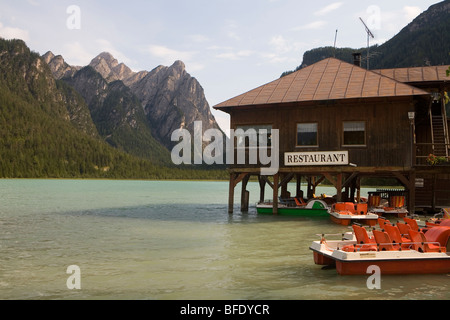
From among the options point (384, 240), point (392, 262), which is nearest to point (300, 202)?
point (384, 240)

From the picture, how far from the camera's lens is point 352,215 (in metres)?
25.5

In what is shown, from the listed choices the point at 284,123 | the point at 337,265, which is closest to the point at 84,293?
the point at 337,265

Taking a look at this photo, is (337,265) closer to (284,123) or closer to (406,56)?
(284,123)

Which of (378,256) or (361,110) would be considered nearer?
(378,256)

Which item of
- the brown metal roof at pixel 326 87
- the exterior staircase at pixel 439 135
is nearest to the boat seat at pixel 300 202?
the brown metal roof at pixel 326 87

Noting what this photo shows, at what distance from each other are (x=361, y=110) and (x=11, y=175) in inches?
6600

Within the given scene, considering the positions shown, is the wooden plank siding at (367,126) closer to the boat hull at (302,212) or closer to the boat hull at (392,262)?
the boat hull at (302,212)

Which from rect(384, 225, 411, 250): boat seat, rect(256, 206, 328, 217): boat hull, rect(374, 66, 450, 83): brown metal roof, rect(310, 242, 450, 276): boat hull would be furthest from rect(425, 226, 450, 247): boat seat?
rect(374, 66, 450, 83): brown metal roof

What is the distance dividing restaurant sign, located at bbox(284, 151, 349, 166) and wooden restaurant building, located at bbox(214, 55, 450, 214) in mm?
58

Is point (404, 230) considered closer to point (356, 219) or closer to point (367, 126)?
point (356, 219)

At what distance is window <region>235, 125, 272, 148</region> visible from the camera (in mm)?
29812

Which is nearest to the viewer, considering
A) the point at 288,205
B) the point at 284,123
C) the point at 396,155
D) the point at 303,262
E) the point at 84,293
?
the point at 84,293

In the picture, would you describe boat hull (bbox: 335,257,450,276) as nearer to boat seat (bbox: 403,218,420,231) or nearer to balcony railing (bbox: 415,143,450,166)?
boat seat (bbox: 403,218,420,231)
